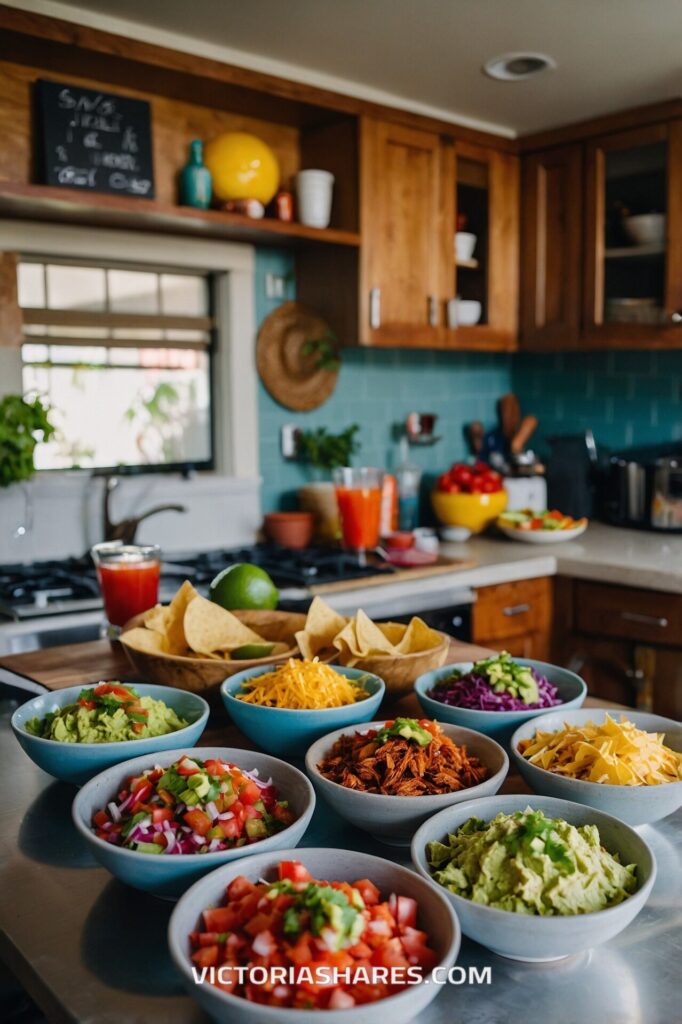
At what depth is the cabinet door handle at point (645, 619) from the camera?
2830 millimetres

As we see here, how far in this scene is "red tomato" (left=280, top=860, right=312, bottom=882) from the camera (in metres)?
0.84

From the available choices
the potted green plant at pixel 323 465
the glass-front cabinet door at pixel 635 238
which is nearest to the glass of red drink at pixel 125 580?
the potted green plant at pixel 323 465

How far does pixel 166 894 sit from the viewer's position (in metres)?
0.93

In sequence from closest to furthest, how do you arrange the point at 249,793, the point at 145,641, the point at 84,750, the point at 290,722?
the point at 249,793 < the point at 84,750 < the point at 290,722 < the point at 145,641

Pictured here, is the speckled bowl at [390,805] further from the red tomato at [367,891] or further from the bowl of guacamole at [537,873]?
the red tomato at [367,891]

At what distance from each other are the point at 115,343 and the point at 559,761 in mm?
2245

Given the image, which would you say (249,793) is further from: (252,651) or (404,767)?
(252,651)

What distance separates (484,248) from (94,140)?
1575mm

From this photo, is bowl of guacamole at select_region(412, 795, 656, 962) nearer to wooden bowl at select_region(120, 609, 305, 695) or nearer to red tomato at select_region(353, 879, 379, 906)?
red tomato at select_region(353, 879, 379, 906)

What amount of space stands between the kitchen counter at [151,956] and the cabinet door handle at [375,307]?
226 cm

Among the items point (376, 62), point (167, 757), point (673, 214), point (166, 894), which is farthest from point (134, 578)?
point (673, 214)

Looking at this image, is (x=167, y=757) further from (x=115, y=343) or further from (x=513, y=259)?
(x=513, y=259)

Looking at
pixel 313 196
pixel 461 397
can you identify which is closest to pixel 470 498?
pixel 461 397

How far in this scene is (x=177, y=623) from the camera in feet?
5.18
